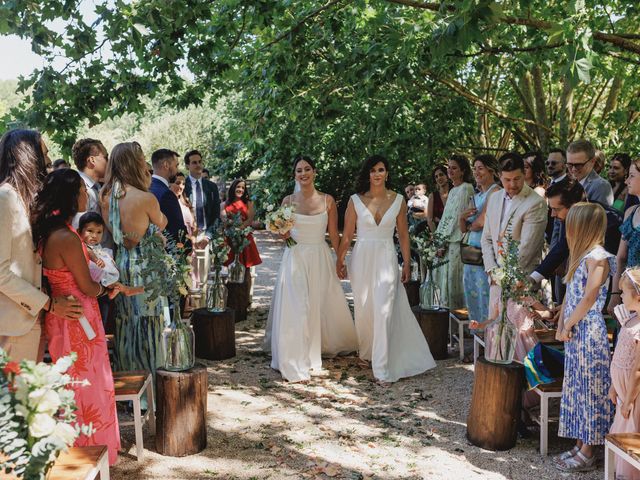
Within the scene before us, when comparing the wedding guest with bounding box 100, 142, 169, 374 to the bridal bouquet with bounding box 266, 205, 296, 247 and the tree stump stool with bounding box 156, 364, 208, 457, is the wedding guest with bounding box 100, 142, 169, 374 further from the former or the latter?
the bridal bouquet with bounding box 266, 205, 296, 247

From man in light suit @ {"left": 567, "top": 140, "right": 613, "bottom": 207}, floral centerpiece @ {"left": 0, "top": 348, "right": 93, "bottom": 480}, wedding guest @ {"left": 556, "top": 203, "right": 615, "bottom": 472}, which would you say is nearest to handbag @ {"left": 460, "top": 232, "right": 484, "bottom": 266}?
man in light suit @ {"left": 567, "top": 140, "right": 613, "bottom": 207}

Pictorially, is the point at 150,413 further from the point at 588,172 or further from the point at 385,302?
the point at 588,172

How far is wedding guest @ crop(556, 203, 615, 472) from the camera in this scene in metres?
4.46

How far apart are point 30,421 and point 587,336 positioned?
143 inches

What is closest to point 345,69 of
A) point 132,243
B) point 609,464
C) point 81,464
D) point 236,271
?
point 236,271

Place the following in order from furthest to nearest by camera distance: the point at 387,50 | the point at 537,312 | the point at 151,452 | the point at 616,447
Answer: the point at 387,50, the point at 537,312, the point at 151,452, the point at 616,447

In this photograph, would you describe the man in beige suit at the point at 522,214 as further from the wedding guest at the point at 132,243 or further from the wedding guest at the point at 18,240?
the wedding guest at the point at 18,240

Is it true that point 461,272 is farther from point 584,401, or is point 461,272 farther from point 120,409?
point 120,409

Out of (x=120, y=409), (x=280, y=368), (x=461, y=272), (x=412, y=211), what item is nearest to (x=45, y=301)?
(x=120, y=409)

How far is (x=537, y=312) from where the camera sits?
17.3 feet

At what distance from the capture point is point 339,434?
17.3ft

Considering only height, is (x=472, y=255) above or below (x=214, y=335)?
above

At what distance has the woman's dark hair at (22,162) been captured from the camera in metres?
3.72

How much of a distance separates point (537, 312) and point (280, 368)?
279cm
